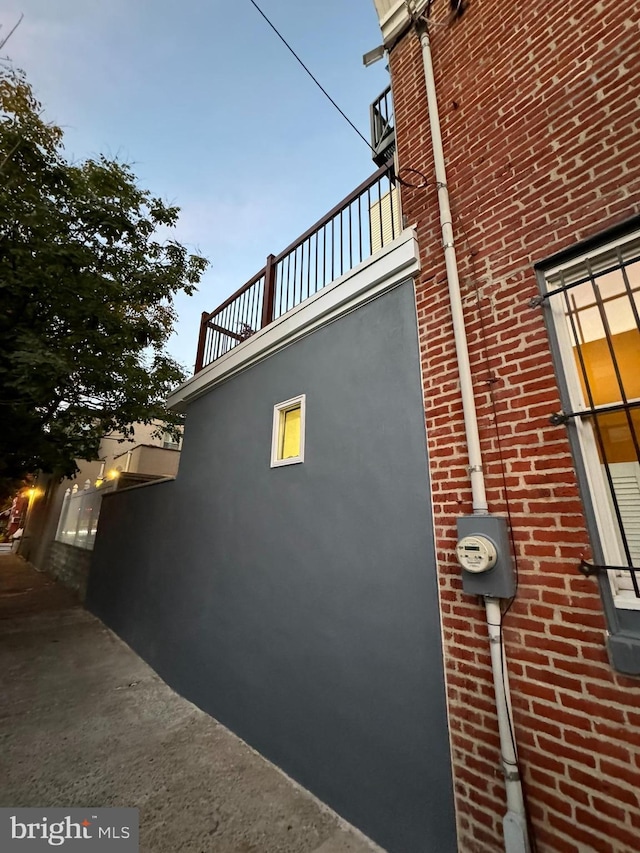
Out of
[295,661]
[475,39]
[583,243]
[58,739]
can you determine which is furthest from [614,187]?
[58,739]

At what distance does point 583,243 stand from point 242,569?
3951 millimetres

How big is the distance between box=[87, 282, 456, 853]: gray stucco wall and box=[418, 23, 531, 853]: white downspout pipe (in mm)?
376

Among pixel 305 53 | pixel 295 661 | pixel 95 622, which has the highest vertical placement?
pixel 305 53

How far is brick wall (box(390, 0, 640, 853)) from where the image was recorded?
1579 mm

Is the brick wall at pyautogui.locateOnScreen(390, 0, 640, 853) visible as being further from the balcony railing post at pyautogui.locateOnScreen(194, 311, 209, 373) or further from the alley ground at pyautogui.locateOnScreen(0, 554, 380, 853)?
the balcony railing post at pyautogui.locateOnScreen(194, 311, 209, 373)

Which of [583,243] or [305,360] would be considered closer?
[583,243]

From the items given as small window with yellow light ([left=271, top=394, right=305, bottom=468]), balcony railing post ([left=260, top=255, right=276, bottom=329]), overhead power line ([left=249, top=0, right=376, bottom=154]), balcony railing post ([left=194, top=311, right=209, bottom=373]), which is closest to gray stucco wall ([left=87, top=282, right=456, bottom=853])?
small window with yellow light ([left=271, top=394, right=305, bottom=468])

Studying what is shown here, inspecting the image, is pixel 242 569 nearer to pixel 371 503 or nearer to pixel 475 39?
pixel 371 503

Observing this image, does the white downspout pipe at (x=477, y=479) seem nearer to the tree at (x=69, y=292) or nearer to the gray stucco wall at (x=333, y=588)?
the gray stucco wall at (x=333, y=588)

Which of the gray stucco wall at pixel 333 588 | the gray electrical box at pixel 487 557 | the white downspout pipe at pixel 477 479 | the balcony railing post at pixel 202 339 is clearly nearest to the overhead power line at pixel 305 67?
the white downspout pipe at pixel 477 479

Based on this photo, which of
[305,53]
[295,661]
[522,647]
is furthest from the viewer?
[305,53]

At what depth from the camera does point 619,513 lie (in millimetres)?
1729

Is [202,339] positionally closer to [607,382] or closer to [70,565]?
[607,382]

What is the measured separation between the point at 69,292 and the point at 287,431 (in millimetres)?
4061
